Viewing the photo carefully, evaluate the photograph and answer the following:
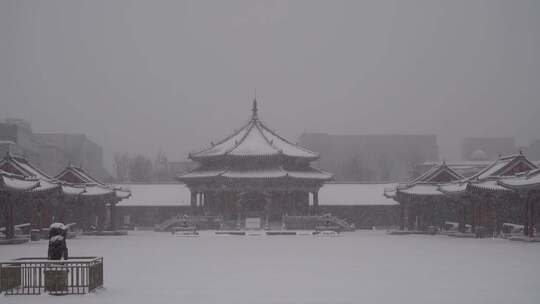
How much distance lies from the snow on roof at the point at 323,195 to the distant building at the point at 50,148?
6.85 metres

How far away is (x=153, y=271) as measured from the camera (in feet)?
78.5

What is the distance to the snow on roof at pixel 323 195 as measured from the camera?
66750 mm

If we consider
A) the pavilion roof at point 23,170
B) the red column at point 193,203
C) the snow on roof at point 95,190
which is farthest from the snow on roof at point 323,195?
the pavilion roof at point 23,170

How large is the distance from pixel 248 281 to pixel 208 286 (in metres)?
1.52

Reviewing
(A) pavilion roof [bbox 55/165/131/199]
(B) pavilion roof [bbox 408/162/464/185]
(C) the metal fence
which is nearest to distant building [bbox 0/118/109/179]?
(A) pavilion roof [bbox 55/165/131/199]

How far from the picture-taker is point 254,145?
66.8 meters

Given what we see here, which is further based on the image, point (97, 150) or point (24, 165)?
point (97, 150)

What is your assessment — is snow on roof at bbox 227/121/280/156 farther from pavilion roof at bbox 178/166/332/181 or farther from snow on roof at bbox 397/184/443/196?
snow on roof at bbox 397/184/443/196

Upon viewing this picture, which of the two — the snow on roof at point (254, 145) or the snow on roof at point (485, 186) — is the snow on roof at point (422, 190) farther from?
the snow on roof at point (254, 145)

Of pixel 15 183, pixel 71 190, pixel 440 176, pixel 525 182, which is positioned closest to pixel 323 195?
pixel 440 176

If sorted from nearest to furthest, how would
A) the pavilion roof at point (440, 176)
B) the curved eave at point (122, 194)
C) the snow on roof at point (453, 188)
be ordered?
the snow on roof at point (453, 188) → the pavilion roof at point (440, 176) → the curved eave at point (122, 194)

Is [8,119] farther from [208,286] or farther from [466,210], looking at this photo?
[208,286]

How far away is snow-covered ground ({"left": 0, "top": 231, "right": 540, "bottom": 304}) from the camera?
17.7 metres

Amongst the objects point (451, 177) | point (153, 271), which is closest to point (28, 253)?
point (153, 271)
